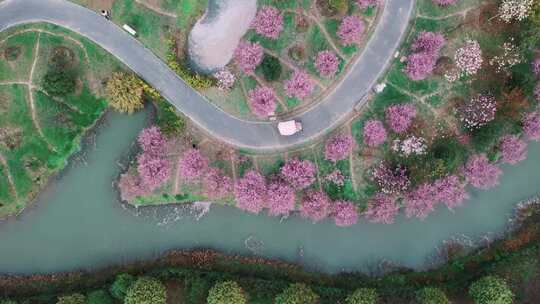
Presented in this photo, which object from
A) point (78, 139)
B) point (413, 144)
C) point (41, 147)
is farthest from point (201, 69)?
point (413, 144)

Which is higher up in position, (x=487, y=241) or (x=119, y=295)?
(x=487, y=241)

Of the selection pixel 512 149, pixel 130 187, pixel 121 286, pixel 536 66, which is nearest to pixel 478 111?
pixel 512 149

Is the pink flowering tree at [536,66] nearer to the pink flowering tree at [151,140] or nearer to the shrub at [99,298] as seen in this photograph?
the pink flowering tree at [151,140]

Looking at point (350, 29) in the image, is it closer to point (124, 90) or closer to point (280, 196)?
point (280, 196)

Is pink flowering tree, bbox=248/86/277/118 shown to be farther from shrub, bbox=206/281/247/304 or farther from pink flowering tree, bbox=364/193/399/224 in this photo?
shrub, bbox=206/281/247/304

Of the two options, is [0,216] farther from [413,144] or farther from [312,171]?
[413,144]

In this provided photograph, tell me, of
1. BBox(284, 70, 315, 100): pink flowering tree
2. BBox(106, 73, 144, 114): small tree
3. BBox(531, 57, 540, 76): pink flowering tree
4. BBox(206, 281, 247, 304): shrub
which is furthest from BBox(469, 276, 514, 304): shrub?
BBox(106, 73, 144, 114): small tree
